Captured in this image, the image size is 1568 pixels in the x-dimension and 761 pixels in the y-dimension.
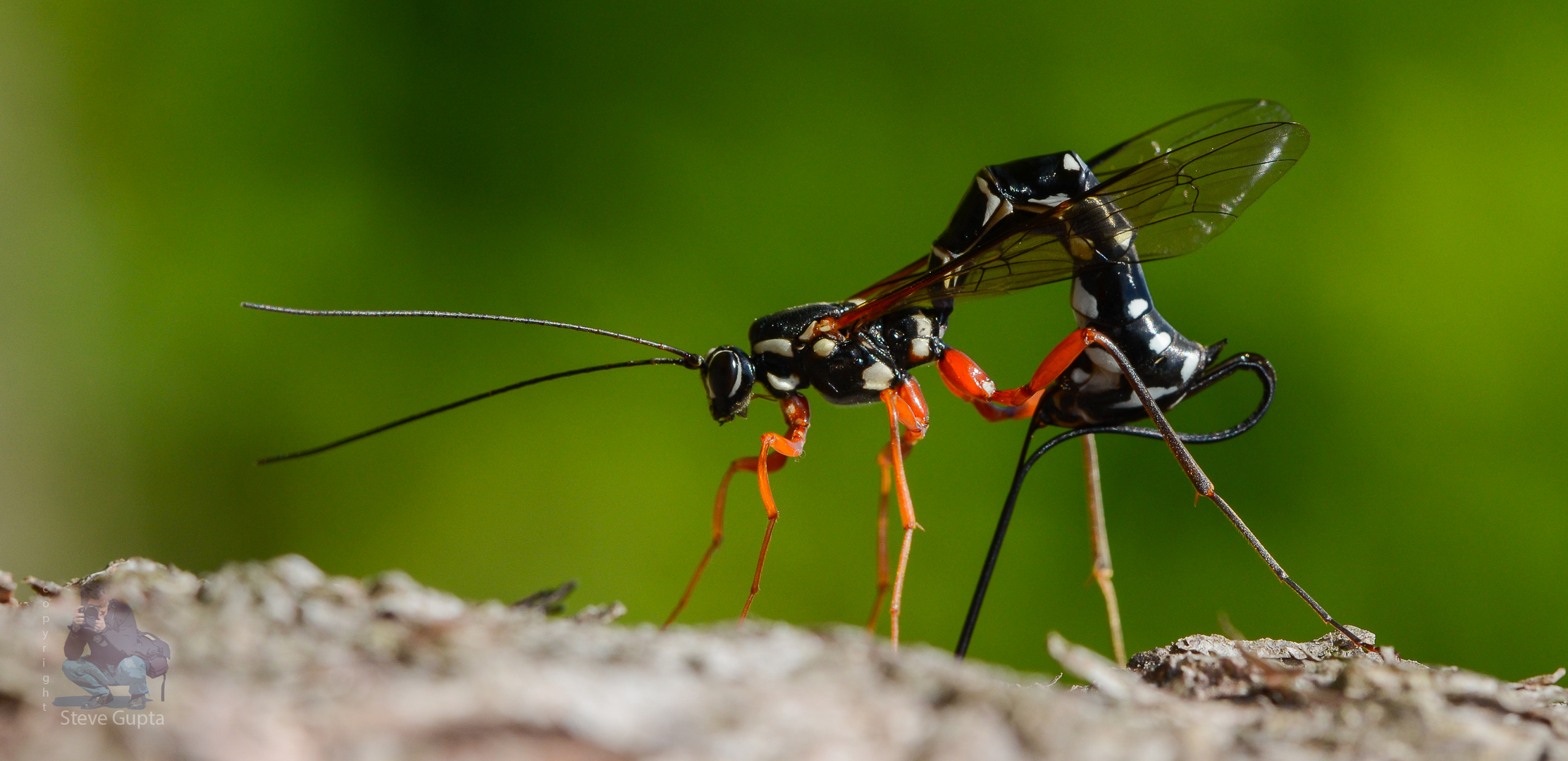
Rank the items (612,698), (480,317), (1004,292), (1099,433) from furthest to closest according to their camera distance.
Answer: (1004,292) < (1099,433) < (480,317) < (612,698)

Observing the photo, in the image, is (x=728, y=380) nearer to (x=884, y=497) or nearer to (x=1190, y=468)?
(x=884, y=497)

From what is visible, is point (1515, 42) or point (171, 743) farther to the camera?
point (1515, 42)

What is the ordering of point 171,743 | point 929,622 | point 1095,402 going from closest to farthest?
point 171,743
point 1095,402
point 929,622

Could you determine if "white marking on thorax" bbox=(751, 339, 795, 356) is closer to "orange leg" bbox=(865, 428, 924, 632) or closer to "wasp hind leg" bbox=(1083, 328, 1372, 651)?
"orange leg" bbox=(865, 428, 924, 632)

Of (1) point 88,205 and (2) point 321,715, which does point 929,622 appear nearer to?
(2) point 321,715

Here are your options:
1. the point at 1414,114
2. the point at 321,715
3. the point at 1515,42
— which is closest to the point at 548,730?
the point at 321,715

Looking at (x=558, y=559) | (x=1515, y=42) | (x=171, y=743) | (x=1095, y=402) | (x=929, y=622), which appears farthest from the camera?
(x=558, y=559)

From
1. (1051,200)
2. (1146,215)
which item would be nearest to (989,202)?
(1051,200)
